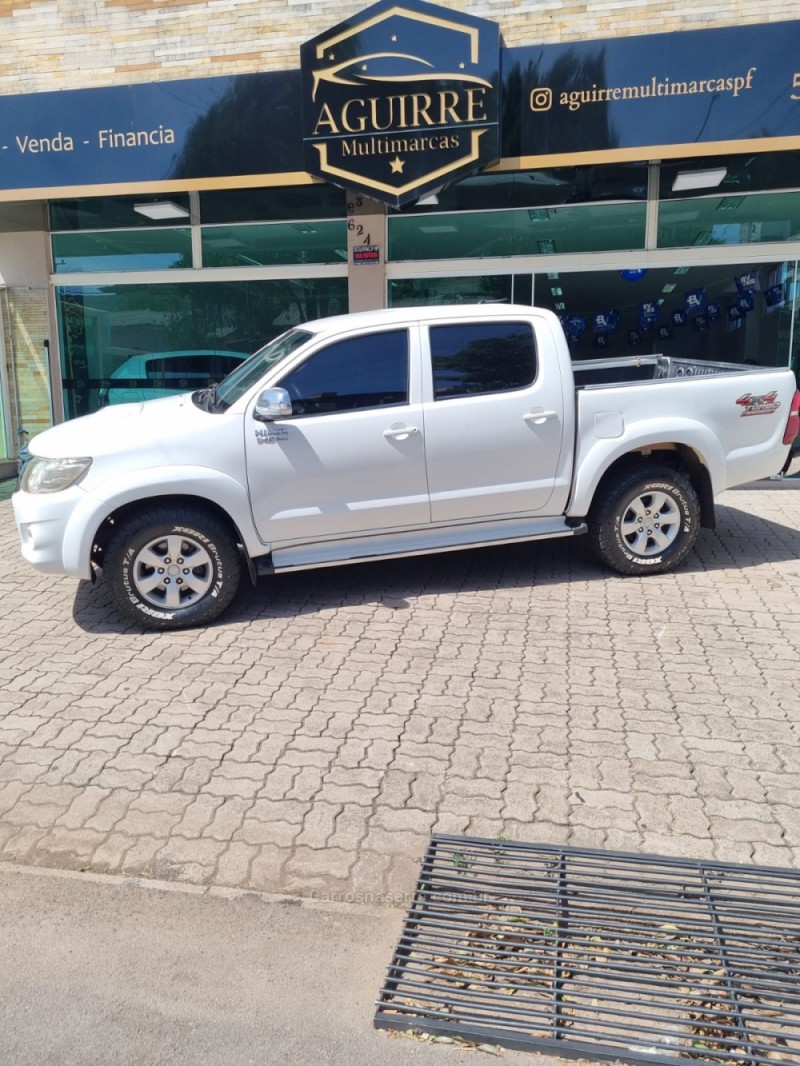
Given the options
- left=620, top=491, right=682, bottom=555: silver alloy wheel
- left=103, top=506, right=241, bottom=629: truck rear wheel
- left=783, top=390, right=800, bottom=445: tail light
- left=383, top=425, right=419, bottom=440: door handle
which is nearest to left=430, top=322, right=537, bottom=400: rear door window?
left=383, top=425, right=419, bottom=440: door handle

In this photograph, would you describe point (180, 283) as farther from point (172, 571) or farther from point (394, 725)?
point (394, 725)

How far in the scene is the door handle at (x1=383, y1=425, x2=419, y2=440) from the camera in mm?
5844

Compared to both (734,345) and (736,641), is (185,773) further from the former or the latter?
(734,345)

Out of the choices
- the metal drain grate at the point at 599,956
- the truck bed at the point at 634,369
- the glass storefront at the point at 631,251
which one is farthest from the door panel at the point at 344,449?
the glass storefront at the point at 631,251

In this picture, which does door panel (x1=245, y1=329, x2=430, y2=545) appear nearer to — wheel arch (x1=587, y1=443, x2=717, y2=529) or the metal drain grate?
wheel arch (x1=587, y1=443, x2=717, y2=529)

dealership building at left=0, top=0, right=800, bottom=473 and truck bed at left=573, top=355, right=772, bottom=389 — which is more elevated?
dealership building at left=0, top=0, right=800, bottom=473

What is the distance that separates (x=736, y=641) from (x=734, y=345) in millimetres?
6100

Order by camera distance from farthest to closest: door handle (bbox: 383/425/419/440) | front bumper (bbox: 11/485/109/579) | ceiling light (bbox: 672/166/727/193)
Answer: ceiling light (bbox: 672/166/727/193), door handle (bbox: 383/425/419/440), front bumper (bbox: 11/485/109/579)

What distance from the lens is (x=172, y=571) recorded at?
5.68 m

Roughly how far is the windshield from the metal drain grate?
138 inches

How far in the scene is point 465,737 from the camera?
435 centimetres

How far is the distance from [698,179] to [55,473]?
805 centimetres

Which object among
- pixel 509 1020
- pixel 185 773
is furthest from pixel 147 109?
pixel 509 1020

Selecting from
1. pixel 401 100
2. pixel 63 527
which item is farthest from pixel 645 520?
pixel 401 100
